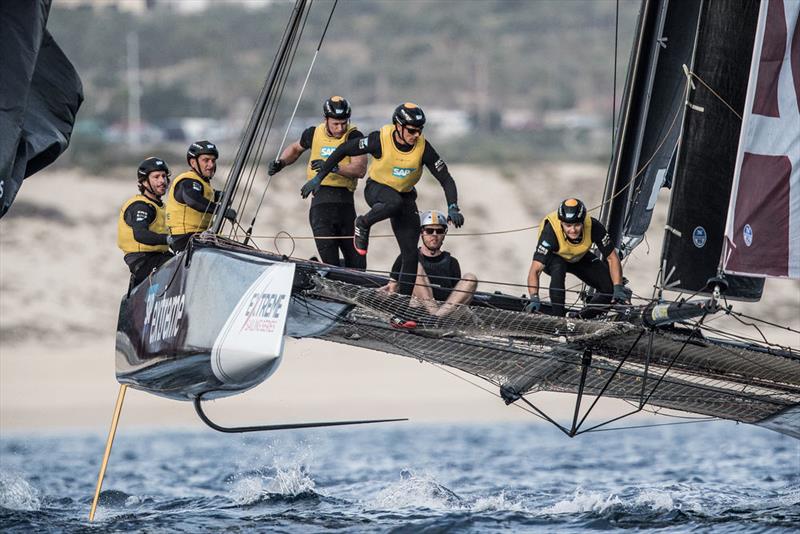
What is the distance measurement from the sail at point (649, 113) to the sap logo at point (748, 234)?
2.54 metres

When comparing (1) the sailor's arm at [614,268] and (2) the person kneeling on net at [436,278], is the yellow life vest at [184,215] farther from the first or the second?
(1) the sailor's arm at [614,268]

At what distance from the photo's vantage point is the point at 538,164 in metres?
35.8

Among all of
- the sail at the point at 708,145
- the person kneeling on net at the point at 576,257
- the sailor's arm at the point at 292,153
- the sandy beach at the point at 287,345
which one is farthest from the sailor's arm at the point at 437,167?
the sandy beach at the point at 287,345

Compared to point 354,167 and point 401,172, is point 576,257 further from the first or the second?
point 354,167

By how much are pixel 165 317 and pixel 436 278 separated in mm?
1776

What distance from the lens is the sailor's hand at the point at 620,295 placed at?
9.43 meters

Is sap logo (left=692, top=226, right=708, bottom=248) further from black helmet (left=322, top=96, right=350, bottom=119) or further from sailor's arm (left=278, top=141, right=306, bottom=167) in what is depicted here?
sailor's arm (left=278, top=141, right=306, bottom=167)

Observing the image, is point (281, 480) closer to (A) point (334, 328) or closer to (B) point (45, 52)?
(A) point (334, 328)

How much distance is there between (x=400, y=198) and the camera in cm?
977

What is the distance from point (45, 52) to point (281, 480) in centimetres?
411

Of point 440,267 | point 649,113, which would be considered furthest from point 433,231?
point 649,113

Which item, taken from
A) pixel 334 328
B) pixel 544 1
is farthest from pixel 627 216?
pixel 544 1

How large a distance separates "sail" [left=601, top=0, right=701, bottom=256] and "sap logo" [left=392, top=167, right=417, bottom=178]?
1865mm

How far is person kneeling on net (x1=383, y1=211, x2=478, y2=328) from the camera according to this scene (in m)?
9.08
